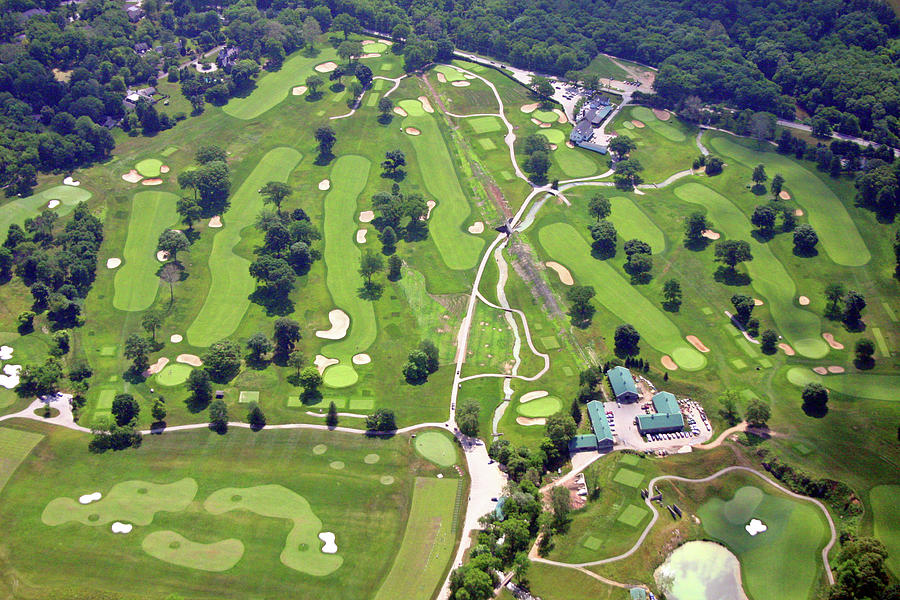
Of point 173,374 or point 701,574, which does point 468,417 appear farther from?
point 173,374

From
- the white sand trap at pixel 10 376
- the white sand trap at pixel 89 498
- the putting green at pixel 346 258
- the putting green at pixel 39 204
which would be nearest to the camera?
the white sand trap at pixel 89 498

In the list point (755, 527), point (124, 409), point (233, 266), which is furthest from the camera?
point (233, 266)

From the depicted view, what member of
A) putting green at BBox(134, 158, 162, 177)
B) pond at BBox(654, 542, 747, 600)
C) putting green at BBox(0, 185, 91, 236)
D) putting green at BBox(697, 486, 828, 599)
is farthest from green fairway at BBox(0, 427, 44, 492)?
putting green at BBox(697, 486, 828, 599)

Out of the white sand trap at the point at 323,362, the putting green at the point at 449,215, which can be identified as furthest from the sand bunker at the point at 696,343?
the white sand trap at the point at 323,362

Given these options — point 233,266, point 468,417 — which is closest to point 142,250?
point 233,266

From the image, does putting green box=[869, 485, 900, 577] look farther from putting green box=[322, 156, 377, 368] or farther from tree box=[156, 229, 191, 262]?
tree box=[156, 229, 191, 262]

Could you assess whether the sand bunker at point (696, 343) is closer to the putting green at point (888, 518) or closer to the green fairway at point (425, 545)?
the putting green at point (888, 518)

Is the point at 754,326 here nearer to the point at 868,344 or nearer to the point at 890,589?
the point at 868,344

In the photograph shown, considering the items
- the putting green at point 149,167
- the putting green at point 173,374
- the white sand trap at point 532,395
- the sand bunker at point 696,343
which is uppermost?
the putting green at point 149,167
